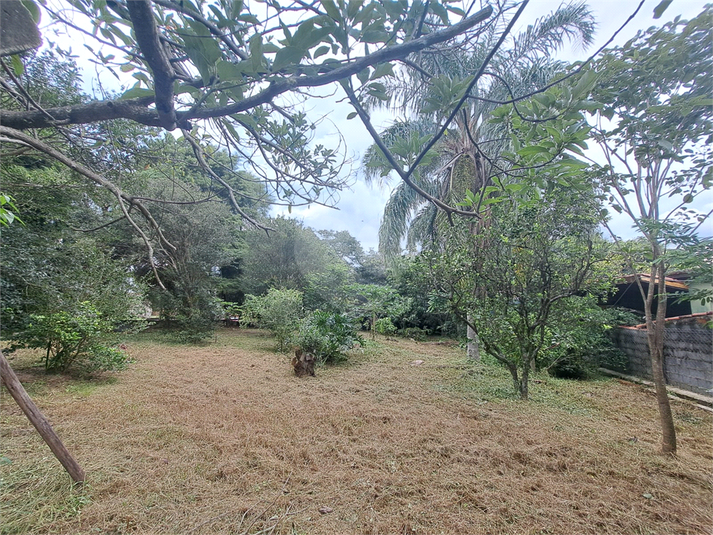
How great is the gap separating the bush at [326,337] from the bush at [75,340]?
2.51 m

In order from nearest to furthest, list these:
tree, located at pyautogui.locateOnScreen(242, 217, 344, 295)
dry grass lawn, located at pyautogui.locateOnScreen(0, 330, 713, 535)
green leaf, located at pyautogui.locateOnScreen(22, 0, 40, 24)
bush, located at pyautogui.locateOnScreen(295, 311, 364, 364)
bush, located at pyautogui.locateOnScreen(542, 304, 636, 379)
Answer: green leaf, located at pyautogui.locateOnScreen(22, 0, 40, 24) → dry grass lawn, located at pyautogui.locateOnScreen(0, 330, 713, 535) → bush, located at pyautogui.locateOnScreen(542, 304, 636, 379) → bush, located at pyautogui.locateOnScreen(295, 311, 364, 364) → tree, located at pyautogui.locateOnScreen(242, 217, 344, 295)

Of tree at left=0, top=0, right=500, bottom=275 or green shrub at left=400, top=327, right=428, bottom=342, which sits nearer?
tree at left=0, top=0, right=500, bottom=275

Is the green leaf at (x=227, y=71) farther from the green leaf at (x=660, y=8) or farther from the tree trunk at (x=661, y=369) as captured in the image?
the tree trunk at (x=661, y=369)

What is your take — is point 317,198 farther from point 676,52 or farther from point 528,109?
point 676,52

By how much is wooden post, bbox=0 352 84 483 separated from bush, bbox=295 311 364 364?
3.48 metres

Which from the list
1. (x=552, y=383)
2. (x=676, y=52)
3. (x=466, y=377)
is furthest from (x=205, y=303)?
(x=676, y=52)

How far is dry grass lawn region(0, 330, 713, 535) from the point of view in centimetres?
145

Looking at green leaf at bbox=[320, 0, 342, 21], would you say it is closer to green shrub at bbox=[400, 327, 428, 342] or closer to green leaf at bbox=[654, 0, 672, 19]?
green leaf at bbox=[654, 0, 672, 19]

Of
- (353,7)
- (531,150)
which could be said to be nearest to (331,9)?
(353,7)

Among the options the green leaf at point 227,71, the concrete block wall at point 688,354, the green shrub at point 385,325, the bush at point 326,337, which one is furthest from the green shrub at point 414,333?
the green leaf at point 227,71

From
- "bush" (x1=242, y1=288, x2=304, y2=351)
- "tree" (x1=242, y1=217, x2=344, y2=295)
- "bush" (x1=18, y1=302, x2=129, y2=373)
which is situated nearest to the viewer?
"bush" (x1=18, y1=302, x2=129, y2=373)

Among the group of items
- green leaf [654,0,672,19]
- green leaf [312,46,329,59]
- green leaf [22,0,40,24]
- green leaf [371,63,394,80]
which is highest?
green leaf [654,0,672,19]

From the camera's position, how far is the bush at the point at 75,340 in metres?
3.24

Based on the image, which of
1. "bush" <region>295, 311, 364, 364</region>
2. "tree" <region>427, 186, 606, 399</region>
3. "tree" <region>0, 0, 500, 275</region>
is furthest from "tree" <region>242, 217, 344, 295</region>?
"tree" <region>0, 0, 500, 275</region>
